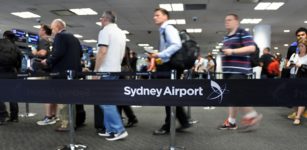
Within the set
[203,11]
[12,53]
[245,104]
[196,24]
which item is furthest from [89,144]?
[196,24]

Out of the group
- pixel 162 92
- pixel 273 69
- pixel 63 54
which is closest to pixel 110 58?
pixel 63 54

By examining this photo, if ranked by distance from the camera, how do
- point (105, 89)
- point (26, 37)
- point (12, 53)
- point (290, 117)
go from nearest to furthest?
1. point (105, 89)
2. point (12, 53)
3. point (290, 117)
4. point (26, 37)

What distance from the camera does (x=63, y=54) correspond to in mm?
3646

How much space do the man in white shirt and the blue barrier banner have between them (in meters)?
0.94

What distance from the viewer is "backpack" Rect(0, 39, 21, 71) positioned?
4421mm

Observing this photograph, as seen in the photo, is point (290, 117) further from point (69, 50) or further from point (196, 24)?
point (196, 24)

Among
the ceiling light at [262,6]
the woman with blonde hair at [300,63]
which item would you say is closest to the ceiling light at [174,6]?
the ceiling light at [262,6]

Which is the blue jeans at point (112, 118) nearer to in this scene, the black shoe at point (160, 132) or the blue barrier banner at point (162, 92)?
the black shoe at point (160, 132)

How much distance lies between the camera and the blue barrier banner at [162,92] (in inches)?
82.5

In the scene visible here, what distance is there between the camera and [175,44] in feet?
10.4

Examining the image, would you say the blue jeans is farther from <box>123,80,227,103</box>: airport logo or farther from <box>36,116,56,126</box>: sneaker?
<box>36,116,56,126</box>: sneaker

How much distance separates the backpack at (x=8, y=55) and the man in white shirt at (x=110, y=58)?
1.91 m

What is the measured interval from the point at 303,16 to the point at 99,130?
10943 mm

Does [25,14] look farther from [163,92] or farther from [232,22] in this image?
[163,92]
